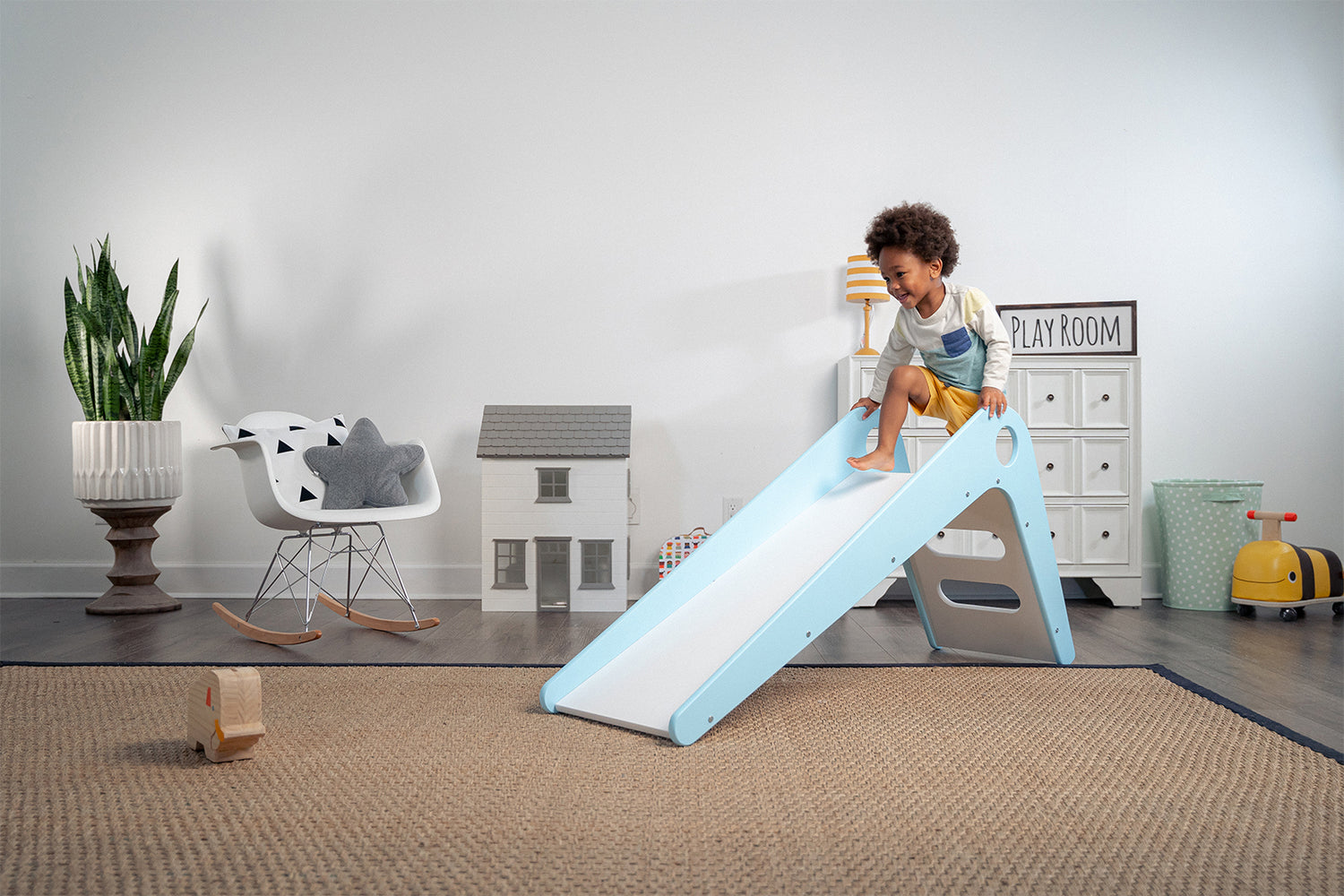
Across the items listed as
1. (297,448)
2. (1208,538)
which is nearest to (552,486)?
(297,448)

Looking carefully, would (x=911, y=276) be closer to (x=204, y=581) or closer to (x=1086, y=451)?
(x=1086, y=451)

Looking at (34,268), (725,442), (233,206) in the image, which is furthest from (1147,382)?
(34,268)

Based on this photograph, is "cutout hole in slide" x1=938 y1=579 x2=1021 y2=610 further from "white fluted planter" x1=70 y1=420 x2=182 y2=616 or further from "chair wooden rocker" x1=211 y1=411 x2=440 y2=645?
"white fluted planter" x1=70 y1=420 x2=182 y2=616

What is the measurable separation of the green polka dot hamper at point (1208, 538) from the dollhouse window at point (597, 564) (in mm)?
2034

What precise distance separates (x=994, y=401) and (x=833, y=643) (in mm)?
883

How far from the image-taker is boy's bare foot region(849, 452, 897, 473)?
84.2 inches

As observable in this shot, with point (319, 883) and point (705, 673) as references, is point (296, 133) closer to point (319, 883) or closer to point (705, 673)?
point (705, 673)

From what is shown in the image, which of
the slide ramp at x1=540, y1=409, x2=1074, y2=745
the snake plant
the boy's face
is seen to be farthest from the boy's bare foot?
the snake plant

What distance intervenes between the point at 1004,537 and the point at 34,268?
3727 millimetres

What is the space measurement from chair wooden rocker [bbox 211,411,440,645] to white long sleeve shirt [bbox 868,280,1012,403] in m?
1.58

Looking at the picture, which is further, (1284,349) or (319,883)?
(1284,349)

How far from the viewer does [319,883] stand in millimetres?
1018

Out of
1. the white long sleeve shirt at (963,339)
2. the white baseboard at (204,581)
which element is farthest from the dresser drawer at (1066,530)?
the white baseboard at (204,581)

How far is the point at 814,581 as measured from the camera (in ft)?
5.37
